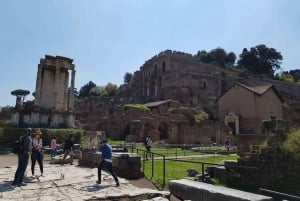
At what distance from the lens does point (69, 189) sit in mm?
8172

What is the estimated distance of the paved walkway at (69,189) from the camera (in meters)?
7.29

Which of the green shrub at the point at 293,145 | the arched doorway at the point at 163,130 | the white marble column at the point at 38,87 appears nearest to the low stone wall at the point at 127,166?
the green shrub at the point at 293,145

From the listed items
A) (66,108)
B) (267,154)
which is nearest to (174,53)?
(66,108)

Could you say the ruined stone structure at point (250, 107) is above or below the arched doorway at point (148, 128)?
above

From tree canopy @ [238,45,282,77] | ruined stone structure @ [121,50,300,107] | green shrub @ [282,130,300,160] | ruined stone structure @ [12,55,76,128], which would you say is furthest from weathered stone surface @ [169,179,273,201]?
tree canopy @ [238,45,282,77]

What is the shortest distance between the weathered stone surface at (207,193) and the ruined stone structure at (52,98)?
20.3m

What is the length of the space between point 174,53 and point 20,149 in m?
69.5

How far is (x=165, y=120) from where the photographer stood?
40500 millimetres

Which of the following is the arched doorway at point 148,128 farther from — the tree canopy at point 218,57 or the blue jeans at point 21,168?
the tree canopy at point 218,57

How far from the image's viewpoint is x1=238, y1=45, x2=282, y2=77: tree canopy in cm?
8812

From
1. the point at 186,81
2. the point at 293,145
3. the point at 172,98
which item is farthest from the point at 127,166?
the point at 186,81

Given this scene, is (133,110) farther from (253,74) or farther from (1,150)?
(253,74)

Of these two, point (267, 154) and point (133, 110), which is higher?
point (133, 110)

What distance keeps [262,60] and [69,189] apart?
89.6 meters
